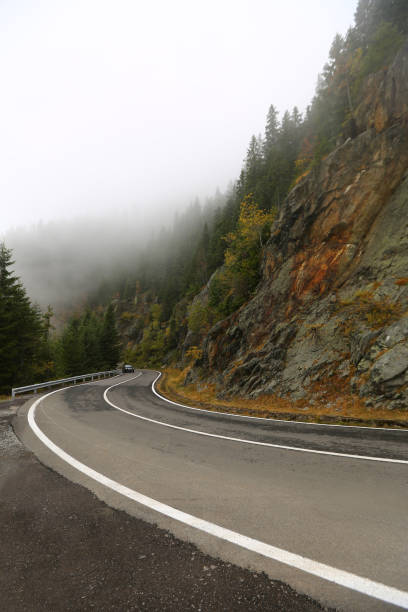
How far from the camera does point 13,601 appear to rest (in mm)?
2010

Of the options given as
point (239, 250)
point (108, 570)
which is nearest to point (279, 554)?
point (108, 570)

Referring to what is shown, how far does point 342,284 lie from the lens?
48.7 feet

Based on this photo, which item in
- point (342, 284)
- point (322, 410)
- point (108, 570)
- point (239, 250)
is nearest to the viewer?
point (108, 570)

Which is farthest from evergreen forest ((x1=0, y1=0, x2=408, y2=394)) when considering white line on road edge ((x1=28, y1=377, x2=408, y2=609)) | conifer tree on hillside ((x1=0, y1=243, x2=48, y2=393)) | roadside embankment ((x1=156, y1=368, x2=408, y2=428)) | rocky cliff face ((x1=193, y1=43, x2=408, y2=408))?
white line on road edge ((x1=28, y1=377, x2=408, y2=609))

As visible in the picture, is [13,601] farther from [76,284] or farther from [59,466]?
[76,284]

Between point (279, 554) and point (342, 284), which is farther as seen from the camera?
point (342, 284)

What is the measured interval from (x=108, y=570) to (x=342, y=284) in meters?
16.0

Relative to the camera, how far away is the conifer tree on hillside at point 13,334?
22047 mm

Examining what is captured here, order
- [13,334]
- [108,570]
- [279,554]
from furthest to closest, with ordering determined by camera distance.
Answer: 1. [13,334]
2. [279,554]
3. [108,570]

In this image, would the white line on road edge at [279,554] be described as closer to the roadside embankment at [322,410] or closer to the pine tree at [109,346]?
the roadside embankment at [322,410]

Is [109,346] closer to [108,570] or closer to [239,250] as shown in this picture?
[239,250]

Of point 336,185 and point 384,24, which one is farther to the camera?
point 384,24

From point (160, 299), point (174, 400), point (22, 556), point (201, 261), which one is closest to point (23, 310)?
point (174, 400)

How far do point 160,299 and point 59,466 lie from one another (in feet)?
237
